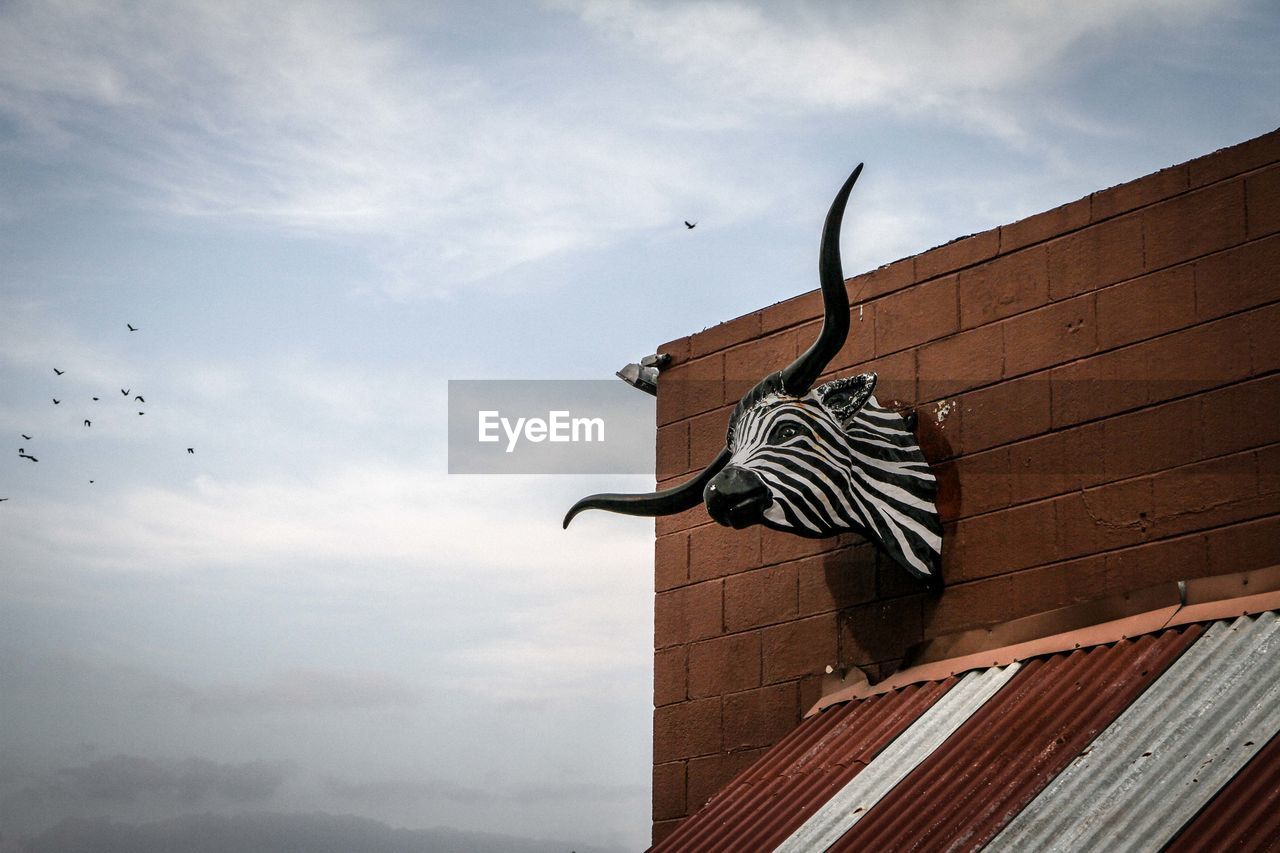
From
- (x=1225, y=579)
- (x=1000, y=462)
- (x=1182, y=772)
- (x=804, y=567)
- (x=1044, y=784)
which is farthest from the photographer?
(x=804, y=567)

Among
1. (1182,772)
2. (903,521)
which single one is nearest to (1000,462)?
(903,521)

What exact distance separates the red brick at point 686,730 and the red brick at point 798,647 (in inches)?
18.7

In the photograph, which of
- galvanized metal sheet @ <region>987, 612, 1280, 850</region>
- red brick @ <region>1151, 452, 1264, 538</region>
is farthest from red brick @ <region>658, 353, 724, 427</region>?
galvanized metal sheet @ <region>987, 612, 1280, 850</region>

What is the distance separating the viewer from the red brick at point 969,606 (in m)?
8.75

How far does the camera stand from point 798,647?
32.1 feet

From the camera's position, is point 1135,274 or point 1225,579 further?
point 1135,274

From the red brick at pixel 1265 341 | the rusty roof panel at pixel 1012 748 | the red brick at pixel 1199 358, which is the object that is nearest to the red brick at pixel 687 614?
the rusty roof panel at pixel 1012 748

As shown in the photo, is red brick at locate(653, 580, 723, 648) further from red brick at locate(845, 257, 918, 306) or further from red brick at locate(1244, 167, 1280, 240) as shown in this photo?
red brick at locate(1244, 167, 1280, 240)

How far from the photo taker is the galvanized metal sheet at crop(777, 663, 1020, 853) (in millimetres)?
7707

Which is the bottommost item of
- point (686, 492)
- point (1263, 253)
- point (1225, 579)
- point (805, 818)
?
point (805, 818)

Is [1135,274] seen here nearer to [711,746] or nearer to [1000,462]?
[1000,462]

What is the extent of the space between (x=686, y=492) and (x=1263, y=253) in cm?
321

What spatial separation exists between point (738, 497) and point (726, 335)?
2.49 metres

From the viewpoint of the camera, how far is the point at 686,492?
952 centimetres
